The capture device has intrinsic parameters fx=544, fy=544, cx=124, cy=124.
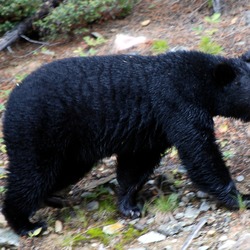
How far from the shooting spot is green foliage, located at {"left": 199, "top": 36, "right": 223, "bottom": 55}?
7297 mm

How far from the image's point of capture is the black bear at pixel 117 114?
16.2ft

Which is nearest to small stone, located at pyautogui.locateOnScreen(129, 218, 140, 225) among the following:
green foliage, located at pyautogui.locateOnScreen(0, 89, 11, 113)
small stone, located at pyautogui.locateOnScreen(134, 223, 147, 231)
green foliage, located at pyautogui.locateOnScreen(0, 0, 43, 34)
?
small stone, located at pyautogui.locateOnScreen(134, 223, 147, 231)

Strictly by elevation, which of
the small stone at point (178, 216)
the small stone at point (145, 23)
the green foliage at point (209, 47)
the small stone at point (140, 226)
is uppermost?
the small stone at point (145, 23)

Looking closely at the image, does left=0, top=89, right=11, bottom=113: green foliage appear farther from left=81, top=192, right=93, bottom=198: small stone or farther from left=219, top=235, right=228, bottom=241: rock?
left=219, top=235, right=228, bottom=241: rock

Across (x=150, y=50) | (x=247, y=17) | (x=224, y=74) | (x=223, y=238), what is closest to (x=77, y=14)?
(x=150, y=50)

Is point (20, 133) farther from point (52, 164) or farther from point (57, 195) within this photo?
point (57, 195)

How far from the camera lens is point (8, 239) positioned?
523 cm

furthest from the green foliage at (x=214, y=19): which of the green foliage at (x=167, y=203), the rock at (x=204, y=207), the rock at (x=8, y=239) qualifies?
the rock at (x=8, y=239)

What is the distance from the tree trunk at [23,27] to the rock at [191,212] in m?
4.91

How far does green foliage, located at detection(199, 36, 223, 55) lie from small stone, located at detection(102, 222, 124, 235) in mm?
3069

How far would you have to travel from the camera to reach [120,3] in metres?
9.02

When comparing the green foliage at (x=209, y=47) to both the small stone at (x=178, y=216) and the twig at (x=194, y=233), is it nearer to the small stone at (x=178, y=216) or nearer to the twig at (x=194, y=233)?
the small stone at (x=178, y=216)

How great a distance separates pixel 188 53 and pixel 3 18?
476cm

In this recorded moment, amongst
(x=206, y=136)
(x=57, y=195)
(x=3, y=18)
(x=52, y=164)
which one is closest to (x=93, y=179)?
(x=57, y=195)
